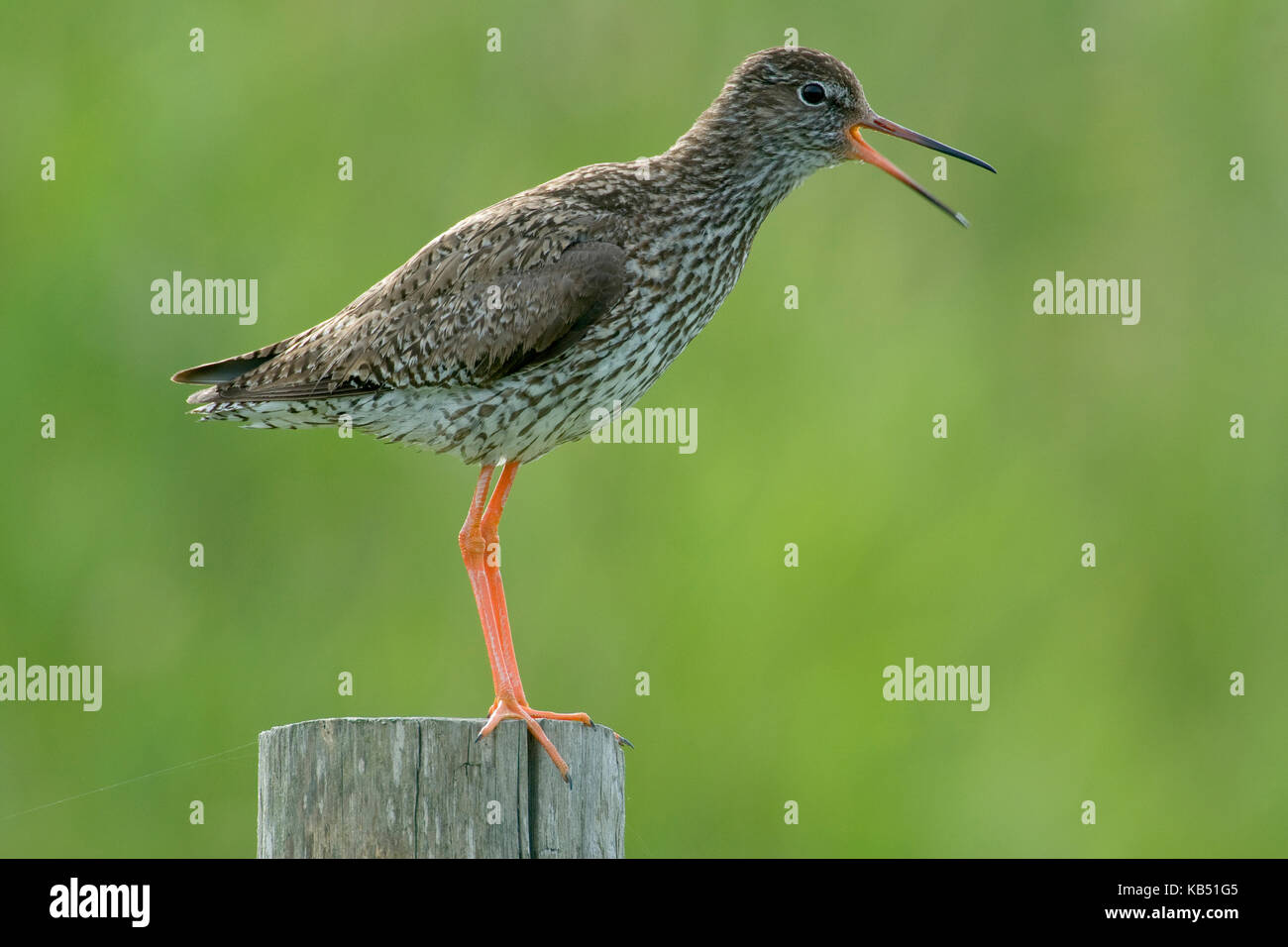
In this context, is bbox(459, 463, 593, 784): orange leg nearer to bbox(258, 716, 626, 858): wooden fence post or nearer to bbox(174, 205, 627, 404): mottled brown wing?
bbox(174, 205, 627, 404): mottled brown wing

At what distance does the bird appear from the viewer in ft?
23.2

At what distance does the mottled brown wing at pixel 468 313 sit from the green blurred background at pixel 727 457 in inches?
140

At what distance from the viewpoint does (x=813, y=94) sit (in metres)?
7.46

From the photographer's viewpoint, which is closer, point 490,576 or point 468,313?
point 468,313

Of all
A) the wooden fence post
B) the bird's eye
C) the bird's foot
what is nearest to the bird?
the bird's eye

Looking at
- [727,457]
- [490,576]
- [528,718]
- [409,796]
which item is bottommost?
[409,796]

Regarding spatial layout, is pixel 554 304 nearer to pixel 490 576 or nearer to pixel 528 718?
pixel 490 576

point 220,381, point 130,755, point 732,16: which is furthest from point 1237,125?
point 130,755

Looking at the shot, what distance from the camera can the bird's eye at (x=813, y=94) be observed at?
24.4 ft

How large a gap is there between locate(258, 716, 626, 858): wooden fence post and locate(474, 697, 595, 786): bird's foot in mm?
62

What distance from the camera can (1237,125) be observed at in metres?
12.6

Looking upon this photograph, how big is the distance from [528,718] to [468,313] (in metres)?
2.25

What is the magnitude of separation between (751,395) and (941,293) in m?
1.61

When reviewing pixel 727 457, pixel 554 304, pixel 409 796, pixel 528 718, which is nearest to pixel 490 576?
pixel 554 304
